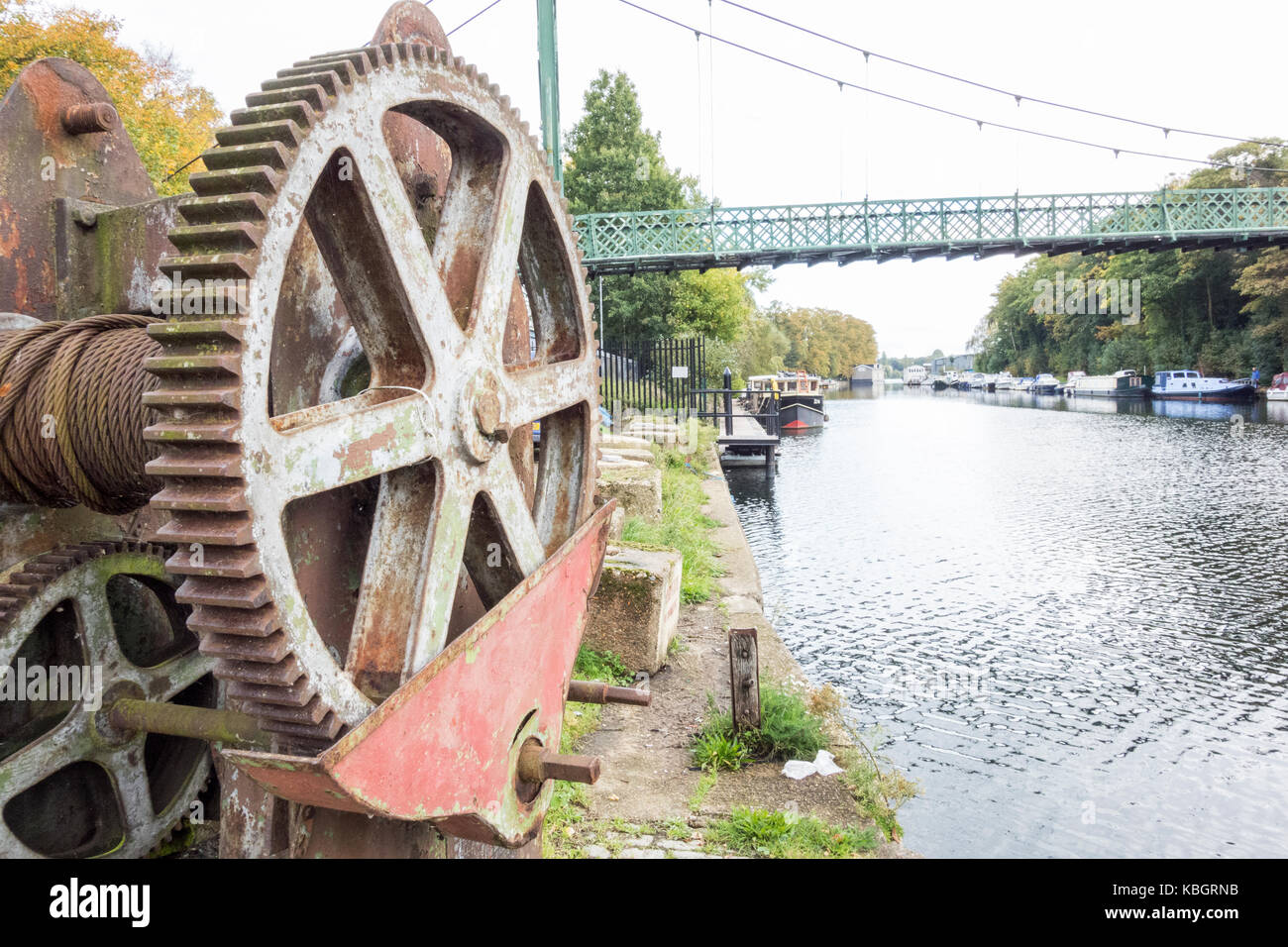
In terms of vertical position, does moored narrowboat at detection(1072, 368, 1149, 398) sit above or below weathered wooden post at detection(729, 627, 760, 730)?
above

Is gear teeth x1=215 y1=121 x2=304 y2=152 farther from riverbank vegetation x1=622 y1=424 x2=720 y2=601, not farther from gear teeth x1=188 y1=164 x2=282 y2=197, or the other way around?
riverbank vegetation x1=622 y1=424 x2=720 y2=601

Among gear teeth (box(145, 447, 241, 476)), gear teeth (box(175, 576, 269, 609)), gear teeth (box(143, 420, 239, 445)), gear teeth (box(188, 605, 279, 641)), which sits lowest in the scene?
gear teeth (box(188, 605, 279, 641))

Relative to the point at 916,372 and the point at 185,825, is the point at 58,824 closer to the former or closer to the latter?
the point at 185,825

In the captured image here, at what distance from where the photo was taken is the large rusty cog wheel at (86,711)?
260 cm

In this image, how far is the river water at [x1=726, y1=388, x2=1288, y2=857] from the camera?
21.4 ft

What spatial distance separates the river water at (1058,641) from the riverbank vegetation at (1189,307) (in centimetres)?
1725

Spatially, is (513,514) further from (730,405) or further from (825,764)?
(730,405)

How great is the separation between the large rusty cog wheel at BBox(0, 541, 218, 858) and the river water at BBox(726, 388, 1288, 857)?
4532 millimetres

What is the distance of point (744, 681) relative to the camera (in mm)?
5395

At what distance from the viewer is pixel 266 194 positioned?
175 centimetres

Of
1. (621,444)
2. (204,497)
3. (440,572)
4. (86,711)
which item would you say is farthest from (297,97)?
(621,444)

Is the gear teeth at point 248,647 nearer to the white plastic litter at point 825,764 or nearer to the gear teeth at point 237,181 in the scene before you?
the gear teeth at point 237,181

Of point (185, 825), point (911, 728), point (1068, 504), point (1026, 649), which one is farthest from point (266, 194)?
point (1068, 504)

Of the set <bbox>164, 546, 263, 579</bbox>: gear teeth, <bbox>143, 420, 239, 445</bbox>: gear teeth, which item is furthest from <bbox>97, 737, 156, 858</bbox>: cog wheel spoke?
<bbox>143, 420, 239, 445</bbox>: gear teeth
